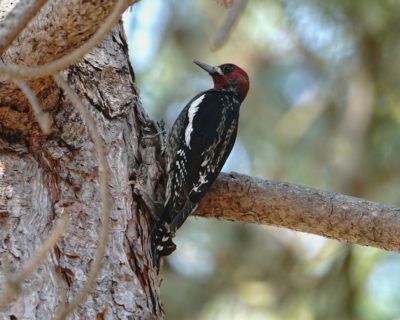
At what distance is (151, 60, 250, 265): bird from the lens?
3.87 meters

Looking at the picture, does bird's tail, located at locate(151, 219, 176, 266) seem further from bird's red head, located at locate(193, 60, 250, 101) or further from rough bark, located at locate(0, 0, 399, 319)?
Answer: bird's red head, located at locate(193, 60, 250, 101)

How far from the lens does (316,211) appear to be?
A: 12.5 feet

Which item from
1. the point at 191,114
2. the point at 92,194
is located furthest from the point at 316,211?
the point at 191,114

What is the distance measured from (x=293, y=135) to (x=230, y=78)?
173 centimetres

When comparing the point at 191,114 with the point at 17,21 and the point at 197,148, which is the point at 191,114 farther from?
the point at 17,21

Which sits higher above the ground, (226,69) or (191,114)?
(226,69)

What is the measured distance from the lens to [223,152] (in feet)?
15.4

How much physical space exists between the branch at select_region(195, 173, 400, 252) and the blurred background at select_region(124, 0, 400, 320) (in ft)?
6.48

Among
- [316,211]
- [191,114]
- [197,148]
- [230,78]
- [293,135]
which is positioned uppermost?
[293,135]

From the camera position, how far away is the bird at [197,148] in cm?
387

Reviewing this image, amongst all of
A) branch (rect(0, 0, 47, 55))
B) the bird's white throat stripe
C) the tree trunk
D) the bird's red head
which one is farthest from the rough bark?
the bird's red head

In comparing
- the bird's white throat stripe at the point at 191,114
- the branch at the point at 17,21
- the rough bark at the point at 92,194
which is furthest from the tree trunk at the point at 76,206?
the branch at the point at 17,21

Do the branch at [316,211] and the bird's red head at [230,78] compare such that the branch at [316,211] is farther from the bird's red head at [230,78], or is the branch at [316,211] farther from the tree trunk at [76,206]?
the bird's red head at [230,78]

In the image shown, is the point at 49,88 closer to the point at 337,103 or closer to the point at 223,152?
the point at 223,152
